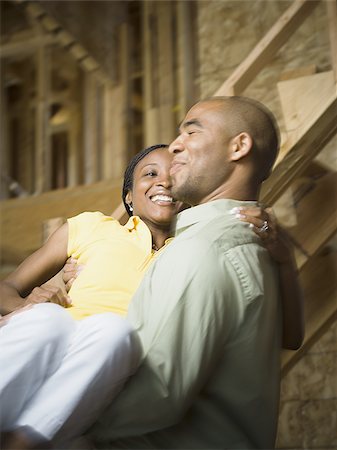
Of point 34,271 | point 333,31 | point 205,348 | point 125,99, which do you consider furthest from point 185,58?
point 205,348

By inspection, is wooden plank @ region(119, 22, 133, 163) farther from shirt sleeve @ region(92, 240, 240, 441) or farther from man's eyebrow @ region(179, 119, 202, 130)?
shirt sleeve @ region(92, 240, 240, 441)

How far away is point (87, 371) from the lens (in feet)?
4.88

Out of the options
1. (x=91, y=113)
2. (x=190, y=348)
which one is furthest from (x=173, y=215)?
(x=91, y=113)

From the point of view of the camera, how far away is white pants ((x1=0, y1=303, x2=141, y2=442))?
1.48 metres

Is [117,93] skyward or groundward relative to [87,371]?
groundward

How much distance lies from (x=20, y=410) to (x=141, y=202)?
1024 mm

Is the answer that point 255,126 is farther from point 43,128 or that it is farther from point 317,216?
point 43,128

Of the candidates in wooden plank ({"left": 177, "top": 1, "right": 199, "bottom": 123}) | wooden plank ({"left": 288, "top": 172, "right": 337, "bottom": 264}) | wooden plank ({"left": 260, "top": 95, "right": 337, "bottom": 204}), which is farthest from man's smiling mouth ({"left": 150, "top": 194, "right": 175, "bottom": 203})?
wooden plank ({"left": 177, "top": 1, "right": 199, "bottom": 123})

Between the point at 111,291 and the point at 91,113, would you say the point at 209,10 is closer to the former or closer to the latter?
the point at 91,113

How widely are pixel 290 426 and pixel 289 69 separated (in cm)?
197

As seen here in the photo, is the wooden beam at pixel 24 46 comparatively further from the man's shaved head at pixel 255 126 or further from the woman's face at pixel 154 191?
the man's shaved head at pixel 255 126

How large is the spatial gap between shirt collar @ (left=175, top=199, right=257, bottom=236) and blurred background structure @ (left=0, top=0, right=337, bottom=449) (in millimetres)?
840

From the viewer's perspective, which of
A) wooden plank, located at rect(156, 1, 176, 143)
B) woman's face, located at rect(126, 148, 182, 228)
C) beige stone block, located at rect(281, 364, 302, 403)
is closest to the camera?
woman's face, located at rect(126, 148, 182, 228)

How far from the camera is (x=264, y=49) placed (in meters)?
3.00
